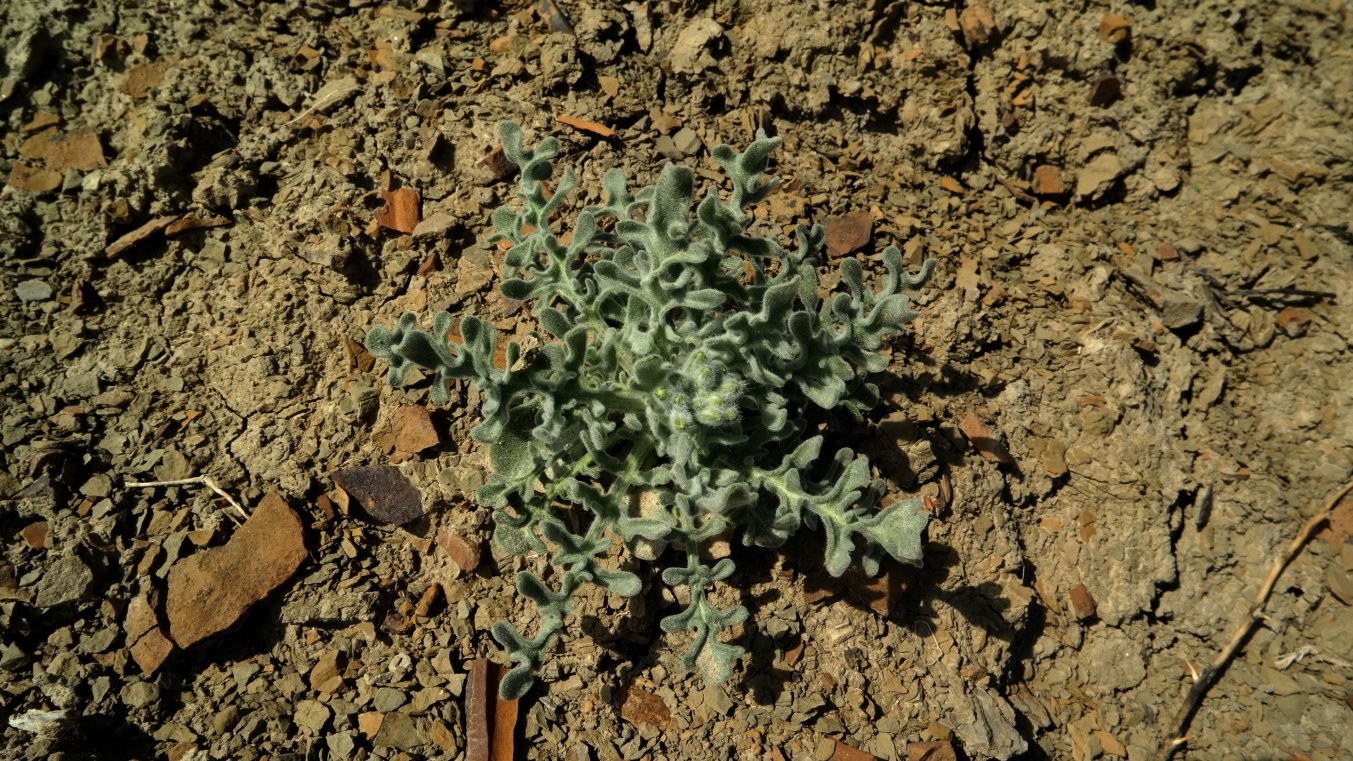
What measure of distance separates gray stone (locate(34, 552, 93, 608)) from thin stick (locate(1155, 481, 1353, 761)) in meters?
3.89

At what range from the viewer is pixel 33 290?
3.02 m

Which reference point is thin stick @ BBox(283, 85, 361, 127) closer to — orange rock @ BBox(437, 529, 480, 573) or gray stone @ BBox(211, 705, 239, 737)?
orange rock @ BBox(437, 529, 480, 573)

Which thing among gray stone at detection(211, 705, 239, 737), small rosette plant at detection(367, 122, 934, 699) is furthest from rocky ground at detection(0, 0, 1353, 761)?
small rosette plant at detection(367, 122, 934, 699)

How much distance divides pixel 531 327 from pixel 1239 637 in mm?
3136

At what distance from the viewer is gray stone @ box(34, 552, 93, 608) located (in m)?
2.58

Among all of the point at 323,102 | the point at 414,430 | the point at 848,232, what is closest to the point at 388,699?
the point at 414,430

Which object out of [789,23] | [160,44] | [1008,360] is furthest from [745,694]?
[160,44]

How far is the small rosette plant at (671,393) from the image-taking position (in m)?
2.38

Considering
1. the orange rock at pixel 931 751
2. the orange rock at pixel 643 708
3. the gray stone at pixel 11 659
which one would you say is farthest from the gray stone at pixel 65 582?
the orange rock at pixel 931 751

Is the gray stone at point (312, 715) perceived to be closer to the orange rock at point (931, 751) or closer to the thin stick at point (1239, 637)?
the orange rock at point (931, 751)

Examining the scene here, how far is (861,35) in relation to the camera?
12.0 ft

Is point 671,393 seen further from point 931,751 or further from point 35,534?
point 35,534

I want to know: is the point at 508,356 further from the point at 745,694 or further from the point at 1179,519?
the point at 1179,519

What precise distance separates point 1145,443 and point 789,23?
93.2 inches
